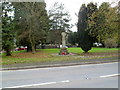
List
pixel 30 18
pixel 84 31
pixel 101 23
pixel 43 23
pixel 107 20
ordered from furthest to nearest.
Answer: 1. pixel 43 23
2. pixel 30 18
3. pixel 84 31
4. pixel 101 23
5. pixel 107 20

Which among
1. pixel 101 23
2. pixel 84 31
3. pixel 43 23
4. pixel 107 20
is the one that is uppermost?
pixel 43 23

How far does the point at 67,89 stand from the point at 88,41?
18044 mm

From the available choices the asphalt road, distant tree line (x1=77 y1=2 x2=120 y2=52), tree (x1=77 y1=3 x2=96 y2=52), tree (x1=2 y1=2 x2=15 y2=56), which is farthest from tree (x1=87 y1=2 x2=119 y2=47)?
tree (x1=2 y1=2 x2=15 y2=56)

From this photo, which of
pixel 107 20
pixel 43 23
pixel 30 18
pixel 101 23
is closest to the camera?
pixel 107 20

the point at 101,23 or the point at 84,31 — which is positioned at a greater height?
the point at 101,23

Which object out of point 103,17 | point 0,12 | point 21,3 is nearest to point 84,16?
point 103,17

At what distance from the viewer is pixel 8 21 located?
19.4m

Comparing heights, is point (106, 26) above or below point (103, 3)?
below

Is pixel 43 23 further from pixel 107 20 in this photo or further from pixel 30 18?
pixel 107 20

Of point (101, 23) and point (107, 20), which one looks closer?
point (107, 20)

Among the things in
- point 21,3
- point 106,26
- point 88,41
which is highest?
point 21,3

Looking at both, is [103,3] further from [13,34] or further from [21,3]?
[21,3]

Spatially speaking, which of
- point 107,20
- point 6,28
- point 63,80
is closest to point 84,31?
point 107,20

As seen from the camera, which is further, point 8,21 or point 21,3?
point 21,3
